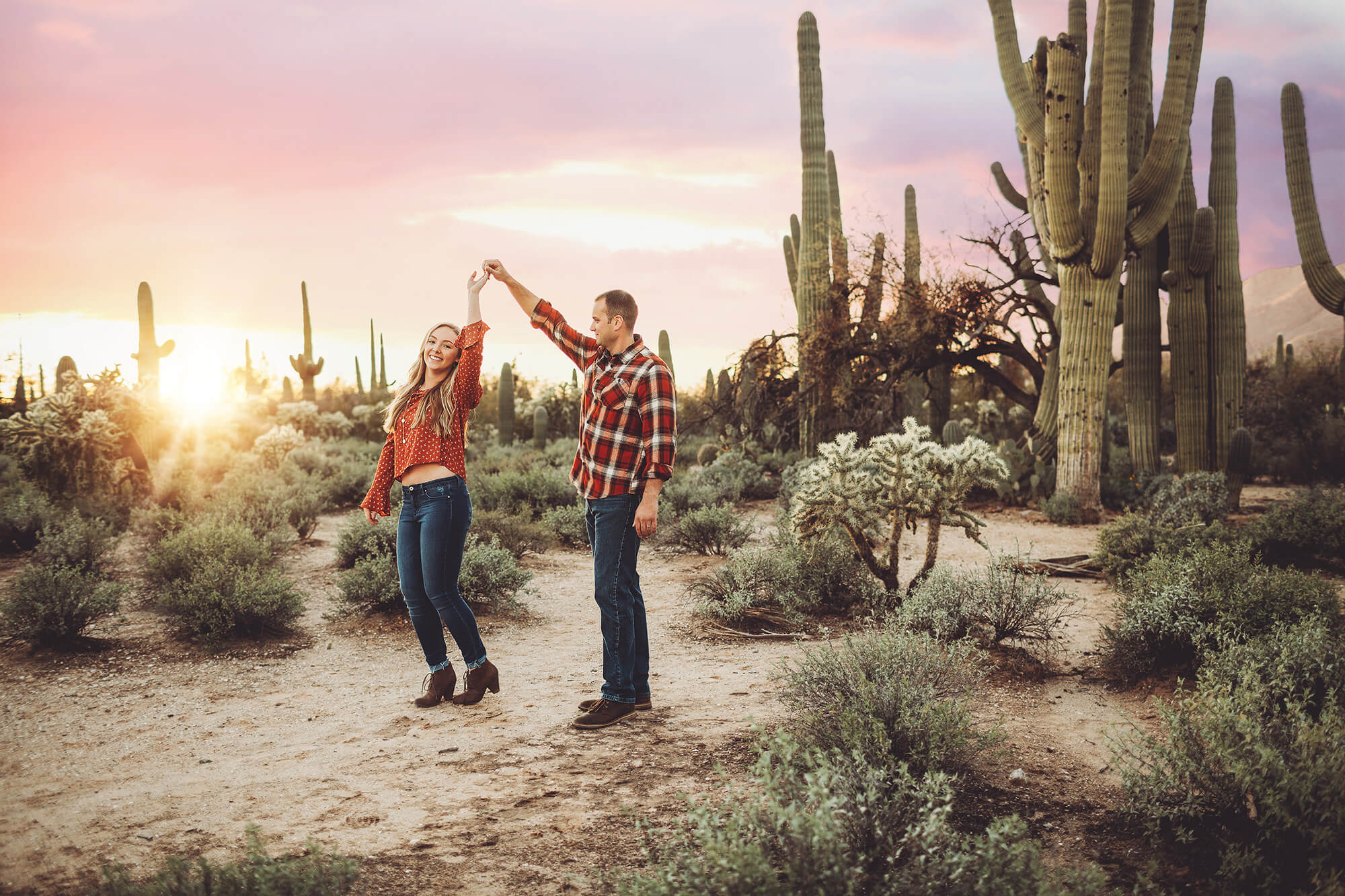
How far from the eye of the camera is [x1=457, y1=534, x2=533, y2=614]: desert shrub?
7219mm

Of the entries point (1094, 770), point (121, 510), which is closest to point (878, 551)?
point (1094, 770)

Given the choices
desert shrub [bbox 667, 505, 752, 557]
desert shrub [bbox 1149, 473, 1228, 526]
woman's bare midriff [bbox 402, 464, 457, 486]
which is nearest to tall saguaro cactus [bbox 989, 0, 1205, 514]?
desert shrub [bbox 1149, 473, 1228, 526]

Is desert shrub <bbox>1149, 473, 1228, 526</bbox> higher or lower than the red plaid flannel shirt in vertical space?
lower

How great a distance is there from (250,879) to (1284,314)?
13658 cm

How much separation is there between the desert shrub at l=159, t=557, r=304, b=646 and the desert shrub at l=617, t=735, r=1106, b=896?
186 inches

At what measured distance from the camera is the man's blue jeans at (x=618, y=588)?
4.16 m

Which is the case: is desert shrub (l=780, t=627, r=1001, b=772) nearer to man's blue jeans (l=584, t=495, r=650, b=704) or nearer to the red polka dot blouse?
man's blue jeans (l=584, t=495, r=650, b=704)

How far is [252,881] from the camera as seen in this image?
2.47 meters

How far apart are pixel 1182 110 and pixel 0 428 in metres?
17.4

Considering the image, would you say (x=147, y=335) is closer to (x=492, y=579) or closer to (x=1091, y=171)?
(x=492, y=579)

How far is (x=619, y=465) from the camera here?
415 cm

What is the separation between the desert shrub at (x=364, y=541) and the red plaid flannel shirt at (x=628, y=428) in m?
4.33

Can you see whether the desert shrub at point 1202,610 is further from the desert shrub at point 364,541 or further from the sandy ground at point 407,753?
the desert shrub at point 364,541

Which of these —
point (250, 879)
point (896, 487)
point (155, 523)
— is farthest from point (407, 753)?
point (155, 523)
